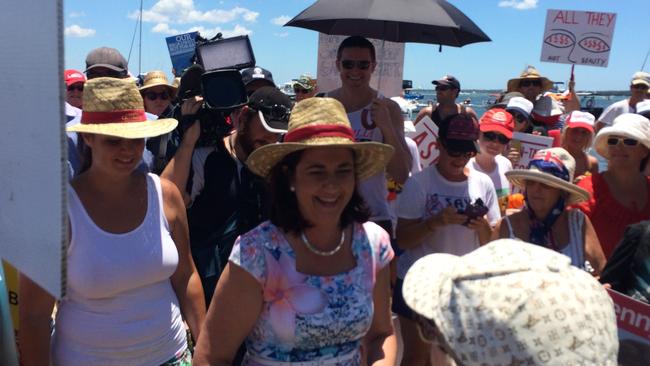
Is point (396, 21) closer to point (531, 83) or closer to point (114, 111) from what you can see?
point (114, 111)

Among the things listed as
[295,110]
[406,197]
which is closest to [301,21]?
[406,197]

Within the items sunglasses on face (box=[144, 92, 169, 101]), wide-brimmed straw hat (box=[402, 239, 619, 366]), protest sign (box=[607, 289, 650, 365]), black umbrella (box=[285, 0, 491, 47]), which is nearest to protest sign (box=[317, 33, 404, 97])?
black umbrella (box=[285, 0, 491, 47])

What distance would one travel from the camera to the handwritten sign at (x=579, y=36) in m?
5.96

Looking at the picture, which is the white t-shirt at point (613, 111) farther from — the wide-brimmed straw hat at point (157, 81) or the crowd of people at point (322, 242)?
the wide-brimmed straw hat at point (157, 81)

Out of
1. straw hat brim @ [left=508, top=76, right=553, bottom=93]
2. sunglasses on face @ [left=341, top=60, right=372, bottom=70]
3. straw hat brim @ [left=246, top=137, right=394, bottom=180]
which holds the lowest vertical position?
straw hat brim @ [left=246, top=137, right=394, bottom=180]

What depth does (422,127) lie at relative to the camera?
416cm

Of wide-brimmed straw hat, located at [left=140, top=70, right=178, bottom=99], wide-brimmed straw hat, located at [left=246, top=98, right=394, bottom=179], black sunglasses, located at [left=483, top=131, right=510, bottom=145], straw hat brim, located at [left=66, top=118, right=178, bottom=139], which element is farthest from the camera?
wide-brimmed straw hat, located at [left=140, top=70, right=178, bottom=99]

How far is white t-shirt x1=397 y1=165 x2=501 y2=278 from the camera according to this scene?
124 inches

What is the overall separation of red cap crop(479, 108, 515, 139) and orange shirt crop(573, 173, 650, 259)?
2.93ft

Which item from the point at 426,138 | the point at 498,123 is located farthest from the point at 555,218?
the point at 426,138

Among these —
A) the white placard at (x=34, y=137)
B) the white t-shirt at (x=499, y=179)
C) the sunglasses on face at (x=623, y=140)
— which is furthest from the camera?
the white t-shirt at (x=499, y=179)

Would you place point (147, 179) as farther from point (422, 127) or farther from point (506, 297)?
point (422, 127)

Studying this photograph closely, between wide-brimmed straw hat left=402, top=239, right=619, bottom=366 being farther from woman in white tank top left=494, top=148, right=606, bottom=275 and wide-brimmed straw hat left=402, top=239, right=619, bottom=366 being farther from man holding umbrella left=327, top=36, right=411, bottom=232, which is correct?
man holding umbrella left=327, top=36, right=411, bottom=232

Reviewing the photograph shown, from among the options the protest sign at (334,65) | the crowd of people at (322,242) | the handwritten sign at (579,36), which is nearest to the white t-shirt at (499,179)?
the crowd of people at (322,242)
